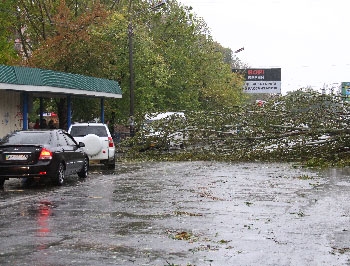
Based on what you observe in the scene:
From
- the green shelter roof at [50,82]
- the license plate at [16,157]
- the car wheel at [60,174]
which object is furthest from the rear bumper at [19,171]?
the green shelter roof at [50,82]

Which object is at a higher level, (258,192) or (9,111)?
(9,111)

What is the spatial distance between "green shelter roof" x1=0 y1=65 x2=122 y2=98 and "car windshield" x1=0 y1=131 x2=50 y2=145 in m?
10.3

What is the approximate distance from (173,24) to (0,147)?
140ft

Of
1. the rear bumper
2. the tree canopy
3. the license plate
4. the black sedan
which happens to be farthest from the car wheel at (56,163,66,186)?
the tree canopy

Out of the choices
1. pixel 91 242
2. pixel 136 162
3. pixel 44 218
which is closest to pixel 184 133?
pixel 136 162

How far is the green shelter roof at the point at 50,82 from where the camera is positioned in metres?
A: 29.4

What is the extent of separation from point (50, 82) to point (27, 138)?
584 inches

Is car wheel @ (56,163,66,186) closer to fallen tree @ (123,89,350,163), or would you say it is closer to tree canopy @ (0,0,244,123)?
fallen tree @ (123,89,350,163)

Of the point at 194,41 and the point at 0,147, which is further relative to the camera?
the point at 194,41

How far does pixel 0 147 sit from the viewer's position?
17.9 metres

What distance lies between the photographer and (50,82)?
3300cm

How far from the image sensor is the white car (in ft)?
79.4

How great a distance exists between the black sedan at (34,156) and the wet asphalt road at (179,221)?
1.43 ft

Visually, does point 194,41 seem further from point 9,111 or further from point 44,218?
point 44,218
